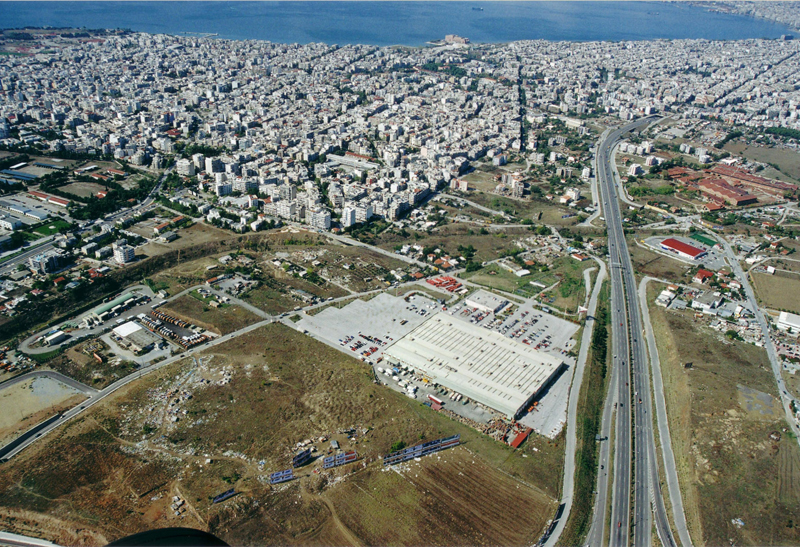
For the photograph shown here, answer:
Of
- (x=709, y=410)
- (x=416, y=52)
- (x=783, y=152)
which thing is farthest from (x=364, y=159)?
(x=416, y=52)

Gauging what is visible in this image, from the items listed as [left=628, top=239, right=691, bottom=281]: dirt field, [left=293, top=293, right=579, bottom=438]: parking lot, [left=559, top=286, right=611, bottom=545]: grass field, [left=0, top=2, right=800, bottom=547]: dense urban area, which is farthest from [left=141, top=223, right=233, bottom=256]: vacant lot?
[left=628, top=239, right=691, bottom=281]: dirt field

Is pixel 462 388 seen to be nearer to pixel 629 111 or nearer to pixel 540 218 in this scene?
pixel 540 218

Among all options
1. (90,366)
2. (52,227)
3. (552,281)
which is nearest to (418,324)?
(552,281)

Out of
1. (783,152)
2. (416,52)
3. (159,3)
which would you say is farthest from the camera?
(159,3)

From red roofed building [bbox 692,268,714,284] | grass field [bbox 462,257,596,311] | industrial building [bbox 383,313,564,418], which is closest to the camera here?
industrial building [bbox 383,313,564,418]

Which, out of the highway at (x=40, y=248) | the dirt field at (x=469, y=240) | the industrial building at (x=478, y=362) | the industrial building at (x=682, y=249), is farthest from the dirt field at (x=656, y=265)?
the highway at (x=40, y=248)

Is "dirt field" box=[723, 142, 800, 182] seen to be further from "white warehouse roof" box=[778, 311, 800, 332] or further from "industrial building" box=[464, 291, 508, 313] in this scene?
"industrial building" box=[464, 291, 508, 313]

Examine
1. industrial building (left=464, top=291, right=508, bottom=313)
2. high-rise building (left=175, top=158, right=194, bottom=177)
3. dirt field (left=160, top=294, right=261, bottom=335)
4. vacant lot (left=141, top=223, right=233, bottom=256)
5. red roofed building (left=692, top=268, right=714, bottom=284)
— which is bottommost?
high-rise building (left=175, top=158, right=194, bottom=177)
